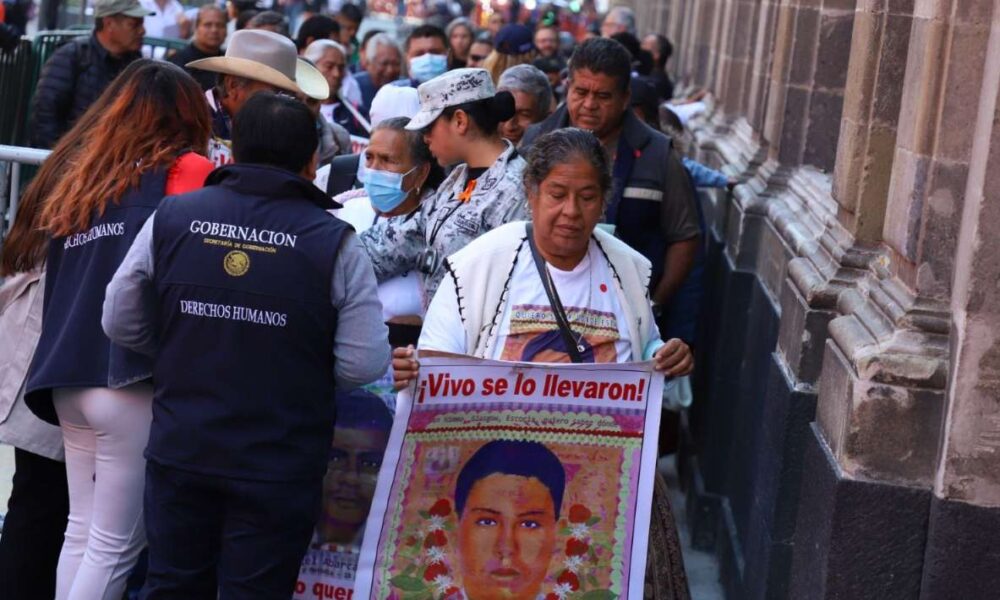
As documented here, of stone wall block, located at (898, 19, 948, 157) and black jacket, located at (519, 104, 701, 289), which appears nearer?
stone wall block, located at (898, 19, 948, 157)

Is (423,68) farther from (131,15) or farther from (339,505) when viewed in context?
(339,505)

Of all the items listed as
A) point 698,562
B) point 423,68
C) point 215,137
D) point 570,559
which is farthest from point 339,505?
point 423,68

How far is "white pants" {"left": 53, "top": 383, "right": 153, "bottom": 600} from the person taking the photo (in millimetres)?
4656

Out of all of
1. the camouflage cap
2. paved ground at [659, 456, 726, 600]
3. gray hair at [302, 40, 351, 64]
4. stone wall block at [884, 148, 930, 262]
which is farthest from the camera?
gray hair at [302, 40, 351, 64]

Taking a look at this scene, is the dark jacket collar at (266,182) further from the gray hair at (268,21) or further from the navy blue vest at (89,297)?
the gray hair at (268,21)

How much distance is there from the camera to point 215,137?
20.4 ft

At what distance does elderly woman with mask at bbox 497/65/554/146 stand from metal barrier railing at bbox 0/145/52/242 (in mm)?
2160

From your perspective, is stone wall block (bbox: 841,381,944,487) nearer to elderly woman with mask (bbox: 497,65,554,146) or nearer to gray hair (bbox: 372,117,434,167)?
gray hair (bbox: 372,117,434,167)

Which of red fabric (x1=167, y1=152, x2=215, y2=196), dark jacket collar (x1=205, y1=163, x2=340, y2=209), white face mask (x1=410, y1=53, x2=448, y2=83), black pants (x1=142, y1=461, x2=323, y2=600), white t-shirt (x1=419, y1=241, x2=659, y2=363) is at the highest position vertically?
dark jacket collar (x1=205, y1=163, x2=340, y2=209)

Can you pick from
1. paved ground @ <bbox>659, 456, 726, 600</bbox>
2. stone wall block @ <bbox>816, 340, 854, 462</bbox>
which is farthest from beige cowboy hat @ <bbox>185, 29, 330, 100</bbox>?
stone wall block @ <bbox>816, 340, 854, 462</bbox>

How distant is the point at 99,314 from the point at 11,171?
194cm

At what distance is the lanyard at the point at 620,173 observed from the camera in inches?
254

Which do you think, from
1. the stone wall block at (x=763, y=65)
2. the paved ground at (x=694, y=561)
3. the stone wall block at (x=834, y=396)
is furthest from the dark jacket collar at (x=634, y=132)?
the paved ground at (x=694, y=561)

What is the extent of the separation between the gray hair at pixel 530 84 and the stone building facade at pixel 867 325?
1.09m
